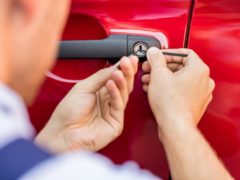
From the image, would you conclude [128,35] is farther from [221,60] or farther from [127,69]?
[221,60]

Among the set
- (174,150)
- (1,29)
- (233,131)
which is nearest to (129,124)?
(174,150)

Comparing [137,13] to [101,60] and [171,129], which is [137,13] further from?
[171,129]

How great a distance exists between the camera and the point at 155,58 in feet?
5.44

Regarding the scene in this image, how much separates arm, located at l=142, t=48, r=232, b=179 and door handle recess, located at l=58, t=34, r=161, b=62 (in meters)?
0.04

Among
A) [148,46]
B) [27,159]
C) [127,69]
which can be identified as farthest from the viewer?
[148,46]

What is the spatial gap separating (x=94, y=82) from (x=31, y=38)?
88cm

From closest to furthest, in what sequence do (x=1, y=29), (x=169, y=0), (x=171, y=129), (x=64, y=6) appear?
(x=1, y=29) → (x=64, y=6) → (x=171, y=129) → (x=169, y=0)

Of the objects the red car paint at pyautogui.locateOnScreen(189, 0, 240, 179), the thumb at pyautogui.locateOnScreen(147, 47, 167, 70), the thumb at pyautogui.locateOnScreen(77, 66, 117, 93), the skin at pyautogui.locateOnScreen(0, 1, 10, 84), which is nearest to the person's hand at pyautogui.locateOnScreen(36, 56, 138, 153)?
the thumb at pyautogui.locateOnScreen(77, 66, 117, 93)

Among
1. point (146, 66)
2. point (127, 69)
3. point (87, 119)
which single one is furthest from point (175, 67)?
point (87, 119)

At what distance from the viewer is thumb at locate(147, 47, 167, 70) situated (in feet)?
5.43

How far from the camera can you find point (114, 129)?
5.56 feet

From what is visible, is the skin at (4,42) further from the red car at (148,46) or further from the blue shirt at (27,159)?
the red car at (148,46)

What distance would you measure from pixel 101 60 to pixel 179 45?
241 mm

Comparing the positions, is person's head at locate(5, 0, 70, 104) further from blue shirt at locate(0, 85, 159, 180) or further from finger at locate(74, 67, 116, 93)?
finger at locate(74, 67, 116, 93)
